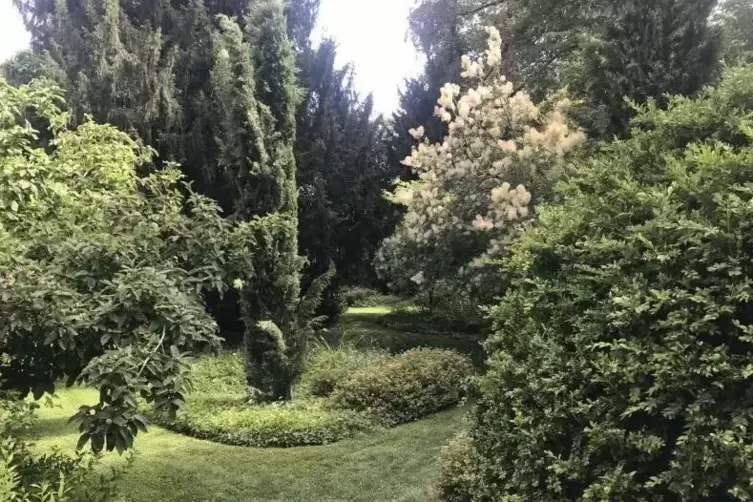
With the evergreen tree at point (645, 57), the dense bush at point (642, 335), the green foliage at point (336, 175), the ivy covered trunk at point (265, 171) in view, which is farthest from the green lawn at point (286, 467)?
the green foliage at point (336, 175)

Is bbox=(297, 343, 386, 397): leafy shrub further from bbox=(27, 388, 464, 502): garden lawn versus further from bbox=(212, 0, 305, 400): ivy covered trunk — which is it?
bbox=(27, 388, 464, 502): garden lawn

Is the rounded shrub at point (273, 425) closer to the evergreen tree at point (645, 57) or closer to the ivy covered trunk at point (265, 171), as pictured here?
the ivy covered trunk at point (265, 171)

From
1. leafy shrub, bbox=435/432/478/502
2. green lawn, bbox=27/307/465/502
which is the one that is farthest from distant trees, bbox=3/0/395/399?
leafy shrub, bbox=435/432/478/502

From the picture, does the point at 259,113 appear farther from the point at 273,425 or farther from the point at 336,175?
the point at 336,175

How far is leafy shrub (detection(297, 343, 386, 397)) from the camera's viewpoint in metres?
8.48

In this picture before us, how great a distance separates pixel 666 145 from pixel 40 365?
3.82 meters

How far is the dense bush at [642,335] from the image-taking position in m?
2.10

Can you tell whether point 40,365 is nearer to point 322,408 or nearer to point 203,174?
point 322,408

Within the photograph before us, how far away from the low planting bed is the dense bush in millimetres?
4056

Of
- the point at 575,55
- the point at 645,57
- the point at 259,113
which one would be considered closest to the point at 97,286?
the point at 259,113

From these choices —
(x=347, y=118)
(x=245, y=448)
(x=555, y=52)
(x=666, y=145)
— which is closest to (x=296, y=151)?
(x=347, y=118)

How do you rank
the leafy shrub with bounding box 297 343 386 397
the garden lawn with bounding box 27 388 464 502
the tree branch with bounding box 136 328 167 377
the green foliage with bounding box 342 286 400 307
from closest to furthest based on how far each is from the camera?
the tree branch with bounding box 136 328 167 377 → the garden lawn with bounding box 27 388 464 502 → the leafy shrub with bounding box 297 343 386 397 → the green foliage with bounding box 342 286 400 307

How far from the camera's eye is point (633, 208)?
8.98 feet

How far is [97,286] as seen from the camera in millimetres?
3738
